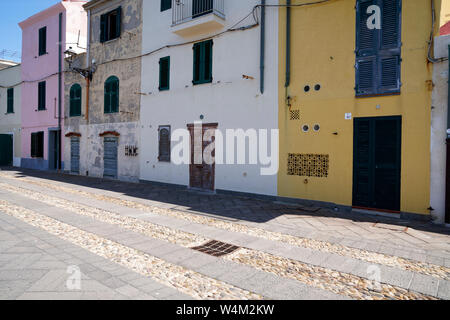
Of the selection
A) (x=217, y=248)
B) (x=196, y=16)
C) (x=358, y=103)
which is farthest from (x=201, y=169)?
(x=217, y=248)

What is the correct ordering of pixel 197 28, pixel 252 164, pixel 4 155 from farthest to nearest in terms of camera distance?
pixel 4 155, pixel 197 28, pixel 252 164

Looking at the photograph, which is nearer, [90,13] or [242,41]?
[242,41]

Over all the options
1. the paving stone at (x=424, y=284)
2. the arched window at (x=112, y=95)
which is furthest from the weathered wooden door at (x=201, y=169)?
the paving stone at (x=424, y=284)

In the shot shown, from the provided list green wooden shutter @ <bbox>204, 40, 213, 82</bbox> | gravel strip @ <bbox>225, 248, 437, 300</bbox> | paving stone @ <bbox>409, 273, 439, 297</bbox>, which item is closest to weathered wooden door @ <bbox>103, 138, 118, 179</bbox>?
green wooden shutter @ <bbox>204, 40, 213, 82</bbox>

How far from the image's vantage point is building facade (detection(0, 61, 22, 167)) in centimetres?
1952

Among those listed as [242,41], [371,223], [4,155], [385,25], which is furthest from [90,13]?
[371,223]

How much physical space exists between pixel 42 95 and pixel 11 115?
14.3 ft

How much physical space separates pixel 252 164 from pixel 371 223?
3.87m

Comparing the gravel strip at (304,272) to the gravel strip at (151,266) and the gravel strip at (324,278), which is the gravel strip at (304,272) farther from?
the gravel strip at (151,266)

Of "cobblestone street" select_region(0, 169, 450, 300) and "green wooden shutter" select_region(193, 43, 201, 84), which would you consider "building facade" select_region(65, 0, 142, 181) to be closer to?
"green wooden shutter" select_region(193, 43, 201, 84)

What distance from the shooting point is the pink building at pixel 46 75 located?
16.4m

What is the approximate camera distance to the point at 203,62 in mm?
10539
